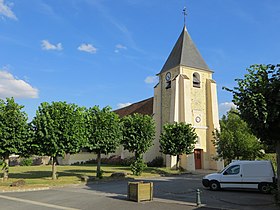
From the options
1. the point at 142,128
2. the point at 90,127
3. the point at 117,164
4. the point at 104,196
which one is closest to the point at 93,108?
the point at 90,127

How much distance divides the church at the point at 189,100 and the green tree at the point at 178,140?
12.7 ft

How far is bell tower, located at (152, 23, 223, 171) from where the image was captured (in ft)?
109

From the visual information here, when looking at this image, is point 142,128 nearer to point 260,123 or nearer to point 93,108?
point 93,108

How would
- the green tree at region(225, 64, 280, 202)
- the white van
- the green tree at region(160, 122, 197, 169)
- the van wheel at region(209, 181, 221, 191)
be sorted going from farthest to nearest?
1. the green tree at region(160, 122, 197, 169)
2. the van wheel at region(209, 181, 221, 191)
3. the white van
4. the green tree at region(225, 64, 280, 202)

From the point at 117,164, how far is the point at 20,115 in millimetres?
20690

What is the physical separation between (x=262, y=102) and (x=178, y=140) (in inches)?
697

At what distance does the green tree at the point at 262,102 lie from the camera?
33.9 ft

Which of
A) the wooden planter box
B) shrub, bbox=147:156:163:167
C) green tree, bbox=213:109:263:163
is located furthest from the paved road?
shrub, bbox=147:156:163:167

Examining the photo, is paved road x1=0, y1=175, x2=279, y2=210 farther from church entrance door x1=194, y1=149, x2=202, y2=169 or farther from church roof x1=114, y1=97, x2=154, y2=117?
church roof x1=114, y1=97, x2=154, y2=117

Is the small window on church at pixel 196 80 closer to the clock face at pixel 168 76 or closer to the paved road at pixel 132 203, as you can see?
Result: the clock face at pixel 168 76

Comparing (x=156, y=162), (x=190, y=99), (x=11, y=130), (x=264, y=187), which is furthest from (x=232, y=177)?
(x=156, y=162)

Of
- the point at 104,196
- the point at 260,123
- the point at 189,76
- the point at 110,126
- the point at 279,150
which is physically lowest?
the point at 104,196

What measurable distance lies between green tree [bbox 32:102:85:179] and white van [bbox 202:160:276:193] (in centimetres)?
945

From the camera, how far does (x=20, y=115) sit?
20266 mm
